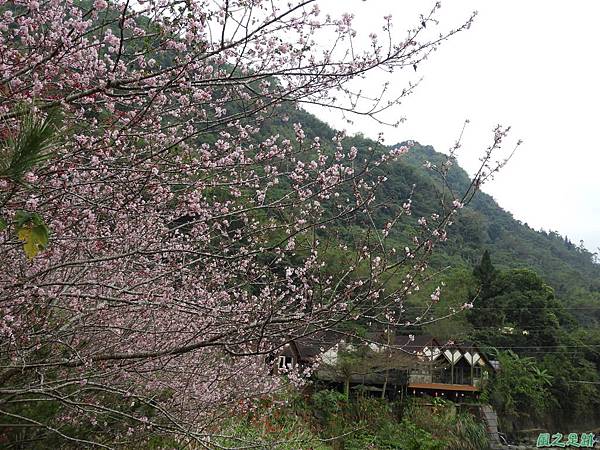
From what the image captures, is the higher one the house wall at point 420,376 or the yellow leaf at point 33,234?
the house wall at point 420,376

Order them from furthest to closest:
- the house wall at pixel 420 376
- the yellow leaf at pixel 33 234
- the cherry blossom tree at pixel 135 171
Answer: the house wall at pixel 420 376 → the cherry blossom tree at pixel 135 171 → the yellow leaf at pixel 33 234

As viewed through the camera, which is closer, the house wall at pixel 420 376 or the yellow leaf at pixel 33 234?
the yellow leaf at pixel 33 234

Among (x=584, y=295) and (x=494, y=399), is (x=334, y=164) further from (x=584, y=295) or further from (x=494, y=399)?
(x=584, y=295)

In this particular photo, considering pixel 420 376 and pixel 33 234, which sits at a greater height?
pixel 420 376

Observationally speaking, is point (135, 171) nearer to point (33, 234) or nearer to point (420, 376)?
point (33, 234)

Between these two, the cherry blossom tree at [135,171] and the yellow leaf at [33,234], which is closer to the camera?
the yellow leaf at [33,234]

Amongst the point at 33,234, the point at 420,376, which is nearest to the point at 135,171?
the point at 33,234

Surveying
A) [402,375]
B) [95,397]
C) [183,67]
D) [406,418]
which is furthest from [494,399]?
[183,67]

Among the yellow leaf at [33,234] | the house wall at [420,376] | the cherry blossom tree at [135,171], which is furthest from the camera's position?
the house wall at [420,376]

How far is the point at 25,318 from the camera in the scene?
136 inches

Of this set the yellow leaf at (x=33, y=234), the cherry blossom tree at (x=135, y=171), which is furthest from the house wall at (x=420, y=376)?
the yellow leaf at (x=33, y=234)

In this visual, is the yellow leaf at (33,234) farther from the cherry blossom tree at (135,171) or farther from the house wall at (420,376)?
the house wall at (420,376)

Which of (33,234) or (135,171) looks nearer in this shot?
(33,234)

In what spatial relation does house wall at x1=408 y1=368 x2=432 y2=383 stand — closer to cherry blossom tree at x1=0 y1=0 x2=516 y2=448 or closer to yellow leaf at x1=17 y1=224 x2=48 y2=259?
cherry blossom tree at x1=0 y1=0 x2=516 y2=448
